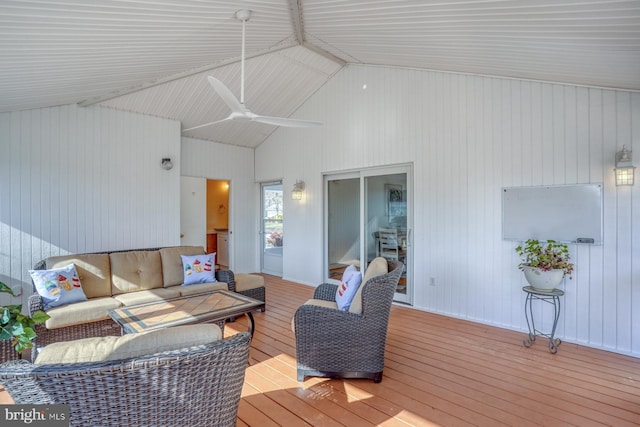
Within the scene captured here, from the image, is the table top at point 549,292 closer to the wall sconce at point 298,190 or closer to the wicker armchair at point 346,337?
the wicker armchair at point 346,337

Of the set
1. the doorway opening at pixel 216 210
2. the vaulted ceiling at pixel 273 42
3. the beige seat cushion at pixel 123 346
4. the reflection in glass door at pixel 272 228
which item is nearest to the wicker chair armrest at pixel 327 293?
the beige seat cushion at pixel 123 346

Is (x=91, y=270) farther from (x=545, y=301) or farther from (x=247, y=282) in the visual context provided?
(x=545, y=301)

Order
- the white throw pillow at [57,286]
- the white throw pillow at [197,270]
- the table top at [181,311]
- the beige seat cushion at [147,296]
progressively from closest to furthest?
1. the table top at [181,311]
2. the white throw pillow at [57,286]
3. the beige seat cushion at [147,296]
4. the white throw pillow at [197,270]

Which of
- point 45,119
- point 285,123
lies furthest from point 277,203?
point 45,119

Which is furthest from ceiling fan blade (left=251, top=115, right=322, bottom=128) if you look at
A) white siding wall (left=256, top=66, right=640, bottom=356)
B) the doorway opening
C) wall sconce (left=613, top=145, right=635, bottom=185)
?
the doorway opening

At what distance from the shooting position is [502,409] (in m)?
2.35

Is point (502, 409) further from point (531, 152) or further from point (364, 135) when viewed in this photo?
point (364, 135)

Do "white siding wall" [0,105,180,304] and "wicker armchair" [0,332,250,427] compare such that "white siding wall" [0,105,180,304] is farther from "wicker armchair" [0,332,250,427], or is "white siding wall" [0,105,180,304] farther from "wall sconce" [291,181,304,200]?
"wicker armchair" [0,332,250,427]

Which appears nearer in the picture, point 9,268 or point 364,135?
point 9,268

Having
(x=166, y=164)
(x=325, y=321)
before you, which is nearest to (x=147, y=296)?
(x=325, y=321)

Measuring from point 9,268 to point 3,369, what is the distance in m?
4.25

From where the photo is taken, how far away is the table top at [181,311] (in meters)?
2.72

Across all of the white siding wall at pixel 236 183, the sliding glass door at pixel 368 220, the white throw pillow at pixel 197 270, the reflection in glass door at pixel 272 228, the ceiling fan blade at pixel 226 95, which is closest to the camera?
the ceiling fan blade at pixel 226 95

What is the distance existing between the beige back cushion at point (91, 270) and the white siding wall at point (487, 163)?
11.3 ft
